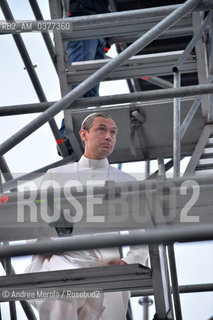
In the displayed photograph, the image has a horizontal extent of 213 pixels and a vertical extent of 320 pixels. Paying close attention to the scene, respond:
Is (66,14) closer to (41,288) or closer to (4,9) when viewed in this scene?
(4,9)

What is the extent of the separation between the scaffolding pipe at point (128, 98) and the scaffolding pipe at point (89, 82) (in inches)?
6.9

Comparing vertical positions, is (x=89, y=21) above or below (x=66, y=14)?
below

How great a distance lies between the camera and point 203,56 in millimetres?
8086

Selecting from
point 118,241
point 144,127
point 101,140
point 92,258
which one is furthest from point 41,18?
point 118,241

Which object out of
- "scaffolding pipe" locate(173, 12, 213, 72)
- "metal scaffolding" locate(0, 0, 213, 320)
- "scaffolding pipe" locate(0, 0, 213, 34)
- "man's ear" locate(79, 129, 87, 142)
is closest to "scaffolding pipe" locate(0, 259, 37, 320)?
"metal scaffolding" locate(0, 0, 213, 320)

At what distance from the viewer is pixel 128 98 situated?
6652 mm

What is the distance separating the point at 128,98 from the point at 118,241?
300cm

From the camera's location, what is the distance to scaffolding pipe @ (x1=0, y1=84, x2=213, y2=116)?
6523mm

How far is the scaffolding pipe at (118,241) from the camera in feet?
12.2

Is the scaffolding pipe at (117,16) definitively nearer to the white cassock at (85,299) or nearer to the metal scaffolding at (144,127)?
the metal scaffolding at (144,127)

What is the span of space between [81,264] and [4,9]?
4.15m

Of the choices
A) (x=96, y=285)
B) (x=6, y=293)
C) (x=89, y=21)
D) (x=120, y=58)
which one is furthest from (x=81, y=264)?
(x=89, y=21)

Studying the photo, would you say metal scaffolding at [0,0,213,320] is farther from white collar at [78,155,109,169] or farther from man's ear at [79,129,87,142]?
white collar at [78,155,109,169]

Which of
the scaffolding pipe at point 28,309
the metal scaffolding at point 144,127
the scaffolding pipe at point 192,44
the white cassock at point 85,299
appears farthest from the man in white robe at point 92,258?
the scaffolding pipe at point 28,309
